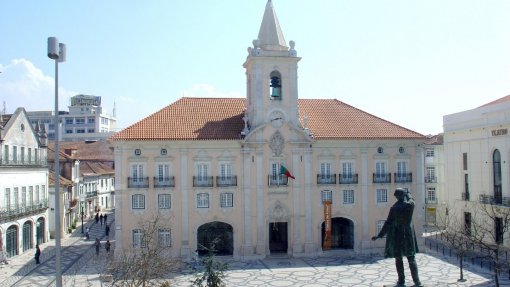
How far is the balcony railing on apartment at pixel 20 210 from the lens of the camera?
131 feet

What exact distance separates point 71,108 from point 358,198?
11249cm

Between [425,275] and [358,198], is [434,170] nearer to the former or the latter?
[358,198]

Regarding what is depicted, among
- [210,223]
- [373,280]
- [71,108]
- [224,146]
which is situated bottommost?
[373,280]

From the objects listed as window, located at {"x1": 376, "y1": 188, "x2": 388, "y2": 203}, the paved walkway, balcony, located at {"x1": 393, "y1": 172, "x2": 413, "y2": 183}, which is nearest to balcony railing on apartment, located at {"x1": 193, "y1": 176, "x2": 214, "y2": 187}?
the paved walkway

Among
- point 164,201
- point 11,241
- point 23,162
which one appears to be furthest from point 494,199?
point 23,162

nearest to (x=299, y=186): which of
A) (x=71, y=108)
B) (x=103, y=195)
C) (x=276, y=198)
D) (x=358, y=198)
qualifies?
(x=276, y=198)

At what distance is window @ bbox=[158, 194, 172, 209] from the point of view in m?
39.0

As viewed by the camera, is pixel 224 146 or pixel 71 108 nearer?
pixel 224 146

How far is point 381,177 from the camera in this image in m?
41.8

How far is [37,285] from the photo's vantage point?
32031 mm

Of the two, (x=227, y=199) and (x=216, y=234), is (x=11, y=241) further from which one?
(x=227, y=199)

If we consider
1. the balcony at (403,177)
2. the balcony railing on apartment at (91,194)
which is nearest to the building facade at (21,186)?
the balcony railing on apartment at (91,194)

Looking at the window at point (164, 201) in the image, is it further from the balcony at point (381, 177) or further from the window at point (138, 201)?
the balcony at point (381, 177)

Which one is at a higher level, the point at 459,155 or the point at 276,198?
the point at 459,155
